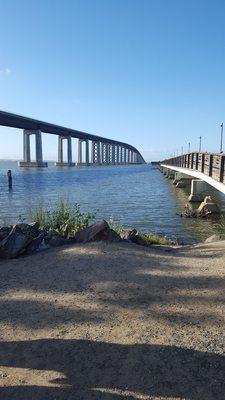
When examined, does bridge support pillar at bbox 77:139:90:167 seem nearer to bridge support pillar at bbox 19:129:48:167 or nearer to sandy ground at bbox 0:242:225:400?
bridge support pillar at bbox 19:129:48:167

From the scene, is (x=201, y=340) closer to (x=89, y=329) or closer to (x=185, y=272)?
(x=89, y=329)

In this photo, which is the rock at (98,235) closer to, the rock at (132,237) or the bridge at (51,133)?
the rock at (132,237)

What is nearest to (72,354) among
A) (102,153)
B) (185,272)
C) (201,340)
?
(201,340)

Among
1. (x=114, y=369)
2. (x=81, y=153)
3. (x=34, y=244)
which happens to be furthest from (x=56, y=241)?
(x=81, y=153)

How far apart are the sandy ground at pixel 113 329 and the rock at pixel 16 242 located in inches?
39.7

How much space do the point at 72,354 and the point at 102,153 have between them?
638 feet

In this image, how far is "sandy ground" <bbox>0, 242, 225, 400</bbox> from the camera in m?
4.23

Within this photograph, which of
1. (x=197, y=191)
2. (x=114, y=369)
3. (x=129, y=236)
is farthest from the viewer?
(x=197, y=191)

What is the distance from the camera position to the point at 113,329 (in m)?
5.24

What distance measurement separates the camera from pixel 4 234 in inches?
385

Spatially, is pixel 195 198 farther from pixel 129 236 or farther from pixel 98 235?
pixel 98 235

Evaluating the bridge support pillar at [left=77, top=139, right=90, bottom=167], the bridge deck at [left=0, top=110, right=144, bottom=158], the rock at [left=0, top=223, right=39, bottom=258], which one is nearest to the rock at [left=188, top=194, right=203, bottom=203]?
the rock at [left=0, top=223, right=39, bottom=258]

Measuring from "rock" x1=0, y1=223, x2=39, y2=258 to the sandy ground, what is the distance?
39.7 inches

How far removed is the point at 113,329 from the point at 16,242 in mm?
4594
